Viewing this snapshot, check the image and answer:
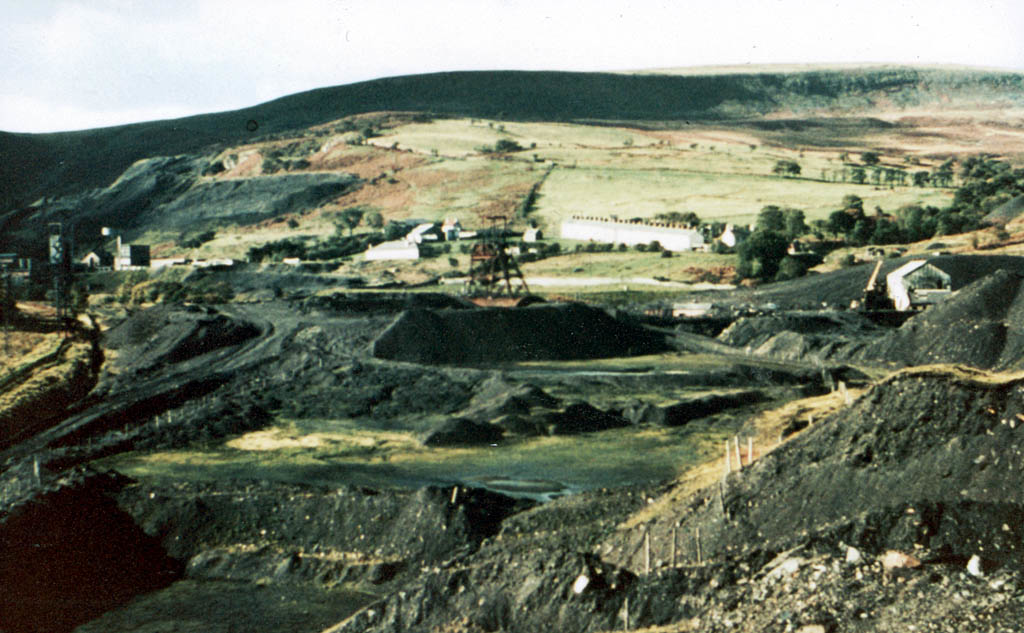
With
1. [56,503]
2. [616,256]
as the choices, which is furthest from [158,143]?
[56,503]

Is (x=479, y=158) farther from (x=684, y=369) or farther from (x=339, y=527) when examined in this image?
(x=339, y=527)

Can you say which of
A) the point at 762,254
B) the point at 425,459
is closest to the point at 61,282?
the point at 425,459

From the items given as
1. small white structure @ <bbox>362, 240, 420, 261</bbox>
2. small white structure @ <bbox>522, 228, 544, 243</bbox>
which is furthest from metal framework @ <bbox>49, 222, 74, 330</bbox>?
small white structure @ <bbox>522, 228, 544, 243</bbox>

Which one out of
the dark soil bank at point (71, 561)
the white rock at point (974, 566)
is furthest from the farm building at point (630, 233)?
the white rock at point (974, 566)

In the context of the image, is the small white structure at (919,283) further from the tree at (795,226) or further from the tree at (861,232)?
the tree at (795,226)

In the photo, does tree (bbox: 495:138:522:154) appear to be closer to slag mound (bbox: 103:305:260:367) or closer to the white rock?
slag mound (bbox: 103:305:260:367)
